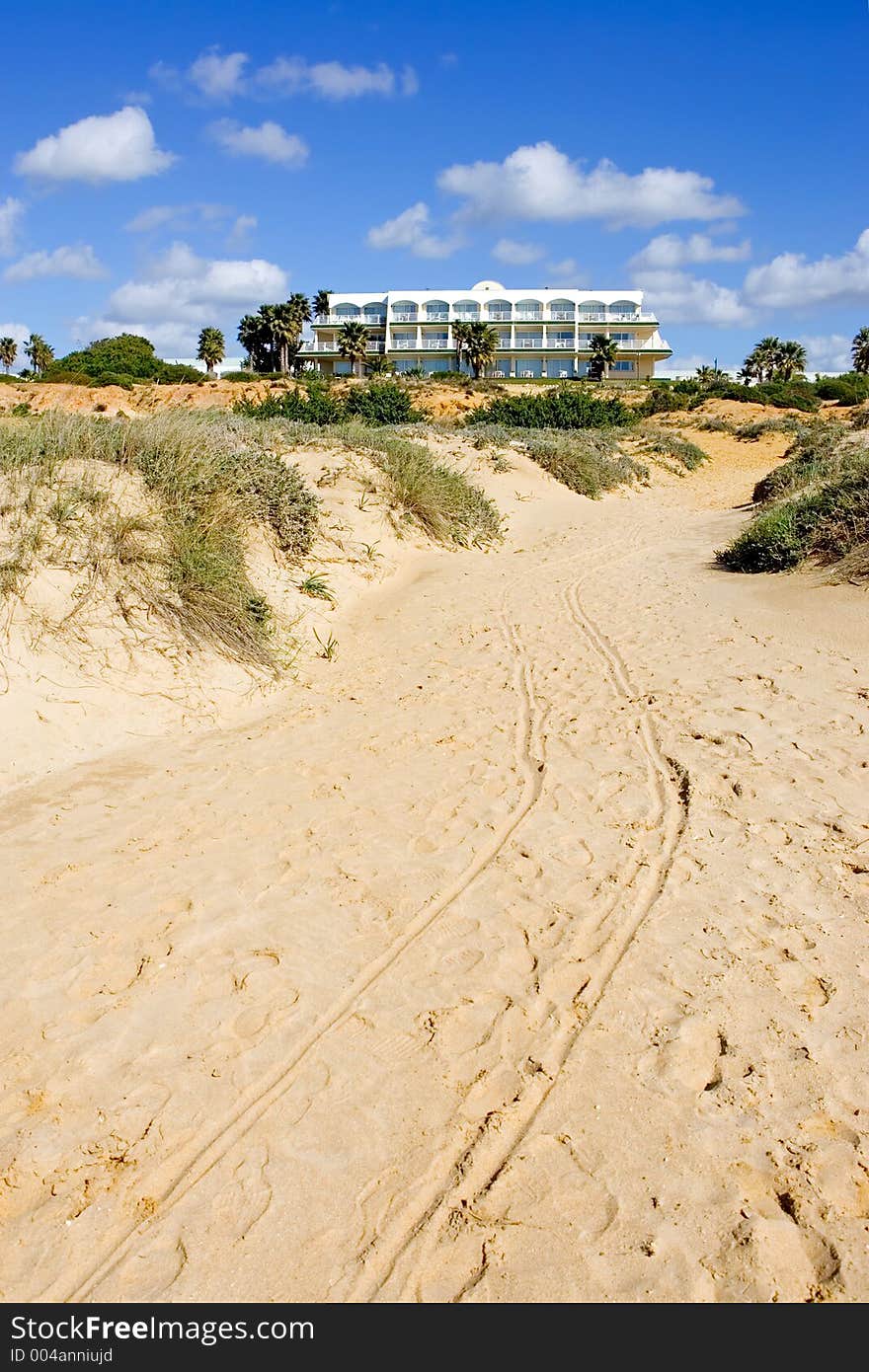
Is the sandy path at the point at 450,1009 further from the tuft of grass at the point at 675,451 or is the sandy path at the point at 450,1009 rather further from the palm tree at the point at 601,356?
the palm tree at the point at 601,356

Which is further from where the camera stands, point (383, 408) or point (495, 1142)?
point (383, 408)

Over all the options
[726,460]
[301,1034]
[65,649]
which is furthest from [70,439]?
[726,460]

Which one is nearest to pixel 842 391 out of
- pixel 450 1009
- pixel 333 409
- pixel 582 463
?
pixel 582 463

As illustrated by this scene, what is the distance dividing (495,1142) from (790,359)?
59.9m

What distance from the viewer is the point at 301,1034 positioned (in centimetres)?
336

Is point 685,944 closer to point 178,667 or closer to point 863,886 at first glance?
point 863,886

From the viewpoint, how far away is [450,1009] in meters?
3.49

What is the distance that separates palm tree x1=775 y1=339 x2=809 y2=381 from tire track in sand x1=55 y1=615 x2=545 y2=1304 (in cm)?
5672

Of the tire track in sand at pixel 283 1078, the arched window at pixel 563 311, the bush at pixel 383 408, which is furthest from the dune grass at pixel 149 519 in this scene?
the arched window at pixel 563 311

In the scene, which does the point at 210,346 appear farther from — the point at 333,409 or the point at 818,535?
the point at 818,535

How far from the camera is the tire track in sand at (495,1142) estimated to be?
2488 mm

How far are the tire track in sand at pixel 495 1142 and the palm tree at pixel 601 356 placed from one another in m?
58.4

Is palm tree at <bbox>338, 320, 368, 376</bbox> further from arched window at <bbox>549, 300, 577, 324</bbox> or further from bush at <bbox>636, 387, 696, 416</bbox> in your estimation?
bush at <bbox>636, 387, 696, 416</bbox>

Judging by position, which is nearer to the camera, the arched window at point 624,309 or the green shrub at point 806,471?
the green shrub at point 806,471
